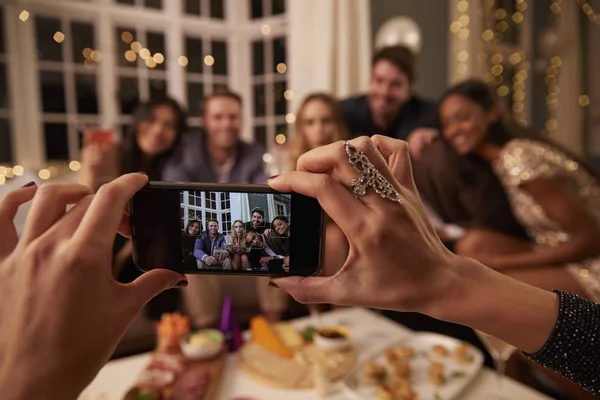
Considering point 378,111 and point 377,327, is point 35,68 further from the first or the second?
point 377,327

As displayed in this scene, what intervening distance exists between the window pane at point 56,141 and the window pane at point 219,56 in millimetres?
1080

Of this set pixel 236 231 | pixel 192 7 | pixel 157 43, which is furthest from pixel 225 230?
pixel 192 7

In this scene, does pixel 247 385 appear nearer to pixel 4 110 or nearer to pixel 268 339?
pixel 268 339

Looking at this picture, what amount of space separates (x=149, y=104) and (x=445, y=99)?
50.0 inches

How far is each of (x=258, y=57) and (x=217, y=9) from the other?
0.48m

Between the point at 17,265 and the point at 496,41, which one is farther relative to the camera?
the point at 496,41

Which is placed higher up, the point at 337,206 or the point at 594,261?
the point at 337,206

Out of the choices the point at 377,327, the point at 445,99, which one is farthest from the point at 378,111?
the point at 377,327

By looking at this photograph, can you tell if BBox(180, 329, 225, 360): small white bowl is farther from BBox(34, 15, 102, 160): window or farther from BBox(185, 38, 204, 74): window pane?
BBox(185, 38, 204, 74): window pane

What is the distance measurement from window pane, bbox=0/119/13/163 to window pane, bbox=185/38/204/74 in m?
1.17

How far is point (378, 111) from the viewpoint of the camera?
180 cm

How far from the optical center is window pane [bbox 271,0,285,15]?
9.37 feet

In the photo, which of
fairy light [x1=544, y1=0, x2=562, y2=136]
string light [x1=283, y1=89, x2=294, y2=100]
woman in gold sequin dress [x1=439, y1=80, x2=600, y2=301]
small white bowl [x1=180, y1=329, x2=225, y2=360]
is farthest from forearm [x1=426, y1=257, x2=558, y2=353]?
fairy light [x1=544, y1=0, x2=562, y2=136]

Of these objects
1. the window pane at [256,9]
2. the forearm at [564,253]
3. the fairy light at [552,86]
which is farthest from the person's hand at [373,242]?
the fairy light at [552,86]
